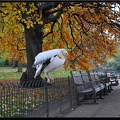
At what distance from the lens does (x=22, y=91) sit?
24.0ft

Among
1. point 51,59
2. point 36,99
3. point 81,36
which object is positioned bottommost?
point 36,99

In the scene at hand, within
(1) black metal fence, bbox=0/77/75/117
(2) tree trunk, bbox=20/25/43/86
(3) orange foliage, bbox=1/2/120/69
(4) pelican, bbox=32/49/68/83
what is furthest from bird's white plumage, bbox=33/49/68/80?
(3) orange foliage, bbox=1/2/120/69

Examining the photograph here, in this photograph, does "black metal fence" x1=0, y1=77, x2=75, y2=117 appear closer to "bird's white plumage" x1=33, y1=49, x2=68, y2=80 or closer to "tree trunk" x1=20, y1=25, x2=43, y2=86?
"bird's white plumage" x1=33, y1=49, x2=68, y2=80

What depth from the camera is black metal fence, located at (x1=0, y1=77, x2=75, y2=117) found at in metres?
6.82

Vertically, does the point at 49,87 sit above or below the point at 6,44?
below

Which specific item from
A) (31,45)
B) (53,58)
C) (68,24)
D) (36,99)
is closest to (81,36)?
(68,24)

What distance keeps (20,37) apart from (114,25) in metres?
6.67

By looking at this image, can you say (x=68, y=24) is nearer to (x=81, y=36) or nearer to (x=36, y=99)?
(x=81, y=36)

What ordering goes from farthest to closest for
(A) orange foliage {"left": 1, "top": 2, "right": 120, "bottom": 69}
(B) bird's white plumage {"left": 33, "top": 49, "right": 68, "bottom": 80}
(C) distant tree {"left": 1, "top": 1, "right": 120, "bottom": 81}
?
(A) orange foliage {"left": 1, "top": 2, "right": 120, "bottom": 69}, (C) distant tree {"left": 1, "top": 1, "right": 120, "bottom": 81}, (B) bird's white plumage {"left": 33, "top": 49, "right": 68, "bottom": 80}

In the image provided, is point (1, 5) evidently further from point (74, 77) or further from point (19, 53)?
point (19, 53)

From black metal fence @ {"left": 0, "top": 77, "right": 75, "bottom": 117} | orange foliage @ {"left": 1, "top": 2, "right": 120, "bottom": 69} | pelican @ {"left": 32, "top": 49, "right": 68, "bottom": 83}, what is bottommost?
black metal fence @ {"left": 0, "top": 77, "right": 75, "bottom": 117}

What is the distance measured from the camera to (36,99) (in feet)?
26.8

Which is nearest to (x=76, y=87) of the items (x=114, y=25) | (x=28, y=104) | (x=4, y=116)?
(x=28, y=104)

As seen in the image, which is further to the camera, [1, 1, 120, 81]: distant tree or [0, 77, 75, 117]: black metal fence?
[1, 1, 120, 81]: distant tree
